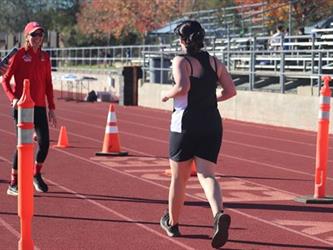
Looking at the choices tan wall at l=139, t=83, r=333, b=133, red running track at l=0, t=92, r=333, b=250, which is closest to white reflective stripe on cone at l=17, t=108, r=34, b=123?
red running track at l=0, t=92, r=333, b=250

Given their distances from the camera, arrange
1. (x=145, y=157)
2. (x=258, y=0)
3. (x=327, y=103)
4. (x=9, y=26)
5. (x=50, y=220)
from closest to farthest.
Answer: (x=50, y=220) → (x=327, y=103) → (x=145, y=157) → (x=258, y=0) → (x=9, y=26)

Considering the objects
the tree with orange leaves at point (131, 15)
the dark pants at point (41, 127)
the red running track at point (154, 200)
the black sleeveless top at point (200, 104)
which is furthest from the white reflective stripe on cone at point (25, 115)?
the tree with orange leaves at point (131, 15)

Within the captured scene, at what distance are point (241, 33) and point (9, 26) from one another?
52330 mm

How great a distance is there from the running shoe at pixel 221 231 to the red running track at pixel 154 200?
0.35 metres

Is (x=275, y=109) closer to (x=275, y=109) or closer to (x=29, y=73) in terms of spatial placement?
(x=275, y=109)

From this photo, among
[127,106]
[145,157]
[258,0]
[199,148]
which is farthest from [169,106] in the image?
[199,148]

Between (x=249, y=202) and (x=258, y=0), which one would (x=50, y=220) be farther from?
(x=258, y=0)

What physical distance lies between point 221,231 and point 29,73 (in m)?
3.70

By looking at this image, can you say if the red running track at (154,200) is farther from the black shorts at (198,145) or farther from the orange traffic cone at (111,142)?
the black shorts at (198,145)

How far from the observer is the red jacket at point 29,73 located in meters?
9.38

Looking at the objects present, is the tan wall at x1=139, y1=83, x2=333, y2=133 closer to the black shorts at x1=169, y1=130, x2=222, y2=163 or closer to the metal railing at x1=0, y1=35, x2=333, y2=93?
the metal railing at x1=0, y1=35, x2=333, y2=93

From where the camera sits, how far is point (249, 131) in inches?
792

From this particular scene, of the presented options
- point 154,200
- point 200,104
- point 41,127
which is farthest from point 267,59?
point 200,104

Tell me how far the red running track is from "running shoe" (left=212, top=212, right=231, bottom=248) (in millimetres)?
352
